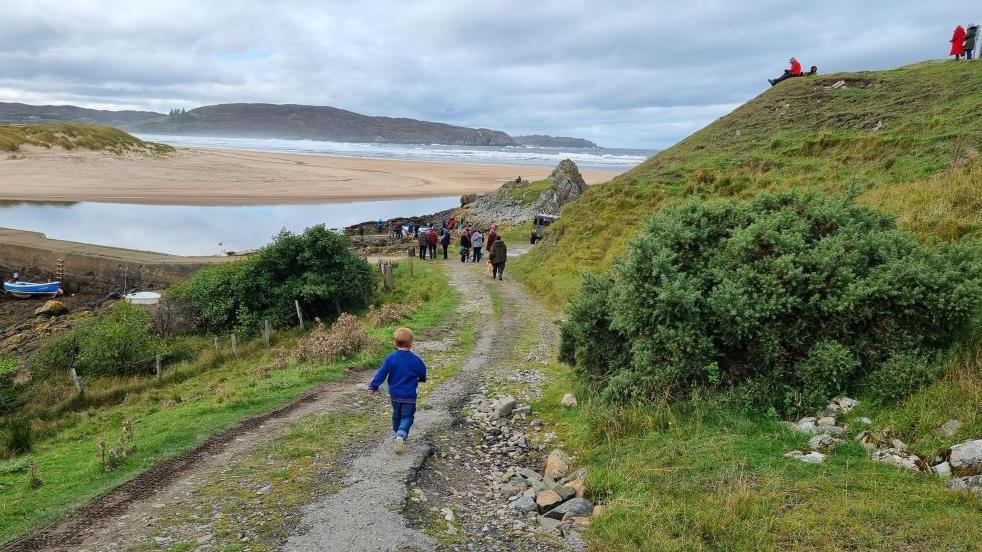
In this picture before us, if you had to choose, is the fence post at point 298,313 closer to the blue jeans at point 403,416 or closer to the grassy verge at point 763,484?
the blue jeans at point 403,416

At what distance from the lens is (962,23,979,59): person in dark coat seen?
101 ft

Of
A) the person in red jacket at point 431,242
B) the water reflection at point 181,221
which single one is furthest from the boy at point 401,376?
the water reflection at point 181,221

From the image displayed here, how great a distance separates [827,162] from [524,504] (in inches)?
850

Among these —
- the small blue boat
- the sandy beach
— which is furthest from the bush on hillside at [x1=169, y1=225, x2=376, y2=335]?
the sandy beach

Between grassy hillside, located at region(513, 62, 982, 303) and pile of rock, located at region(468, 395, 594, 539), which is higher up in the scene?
grassy hillside, located at region(513, 62, 982, 303)

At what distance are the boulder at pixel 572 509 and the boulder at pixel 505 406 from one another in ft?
12.3

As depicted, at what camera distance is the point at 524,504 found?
718 cm

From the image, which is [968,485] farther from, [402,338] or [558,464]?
[402,338]

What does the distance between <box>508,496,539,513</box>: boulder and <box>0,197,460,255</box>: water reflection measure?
3712 cm

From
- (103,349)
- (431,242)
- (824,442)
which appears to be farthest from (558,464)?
(431,242)

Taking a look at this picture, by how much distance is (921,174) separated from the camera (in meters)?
17.6

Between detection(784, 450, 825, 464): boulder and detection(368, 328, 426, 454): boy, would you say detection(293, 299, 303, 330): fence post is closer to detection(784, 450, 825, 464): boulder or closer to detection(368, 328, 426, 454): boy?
detection(368, 328, 426, 454): boy

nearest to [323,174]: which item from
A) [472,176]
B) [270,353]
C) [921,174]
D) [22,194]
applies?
[472,176]

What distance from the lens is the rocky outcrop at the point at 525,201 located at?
47969mm
